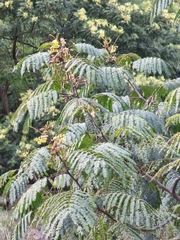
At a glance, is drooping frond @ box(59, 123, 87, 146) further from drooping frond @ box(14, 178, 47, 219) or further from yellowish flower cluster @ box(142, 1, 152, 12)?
yellowish flower cluster @ box(142, 1, 152, 12)

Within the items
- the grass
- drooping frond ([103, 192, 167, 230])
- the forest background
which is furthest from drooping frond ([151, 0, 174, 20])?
the grass

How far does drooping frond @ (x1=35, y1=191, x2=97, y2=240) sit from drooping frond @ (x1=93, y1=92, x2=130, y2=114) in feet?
1.22

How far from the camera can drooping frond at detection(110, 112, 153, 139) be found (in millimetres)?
1176

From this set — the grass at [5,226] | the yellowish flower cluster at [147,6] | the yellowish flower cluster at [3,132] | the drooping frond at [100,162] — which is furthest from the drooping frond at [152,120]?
the yellowish flower cluster at [147,6]

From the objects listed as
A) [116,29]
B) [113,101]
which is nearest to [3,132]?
[116,29]

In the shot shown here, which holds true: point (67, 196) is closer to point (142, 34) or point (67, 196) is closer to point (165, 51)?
point (142, 34)

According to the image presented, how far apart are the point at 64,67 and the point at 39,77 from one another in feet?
13.4

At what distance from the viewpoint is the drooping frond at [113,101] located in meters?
1.34

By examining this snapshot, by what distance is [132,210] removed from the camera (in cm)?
111

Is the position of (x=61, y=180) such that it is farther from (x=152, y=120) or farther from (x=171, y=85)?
(x=171, y=85)

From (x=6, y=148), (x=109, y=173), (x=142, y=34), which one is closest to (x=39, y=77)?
(x=6, y=148)

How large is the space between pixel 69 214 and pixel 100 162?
13 cm

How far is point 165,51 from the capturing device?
574cm

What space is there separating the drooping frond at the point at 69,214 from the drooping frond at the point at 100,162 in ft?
0.18
